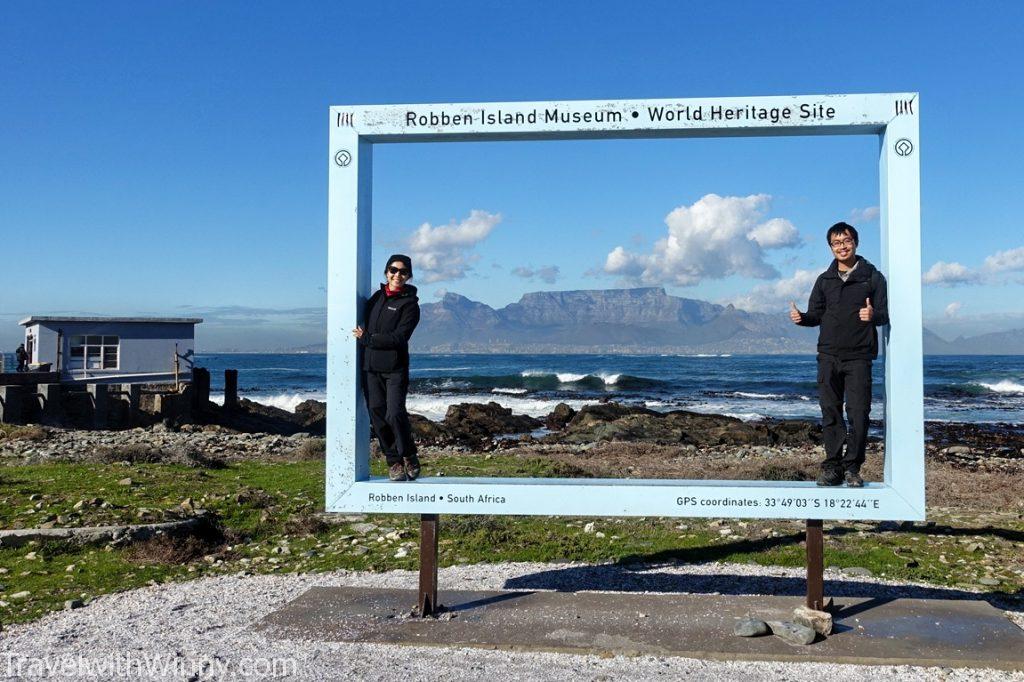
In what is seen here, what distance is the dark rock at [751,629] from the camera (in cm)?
554

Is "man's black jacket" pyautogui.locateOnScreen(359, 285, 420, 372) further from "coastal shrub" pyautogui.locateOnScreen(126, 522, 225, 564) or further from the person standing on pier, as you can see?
the person standing on pier

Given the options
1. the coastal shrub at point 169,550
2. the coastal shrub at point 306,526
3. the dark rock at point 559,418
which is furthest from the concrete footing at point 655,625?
the dark rock at point 559,418

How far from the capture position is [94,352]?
106 feet

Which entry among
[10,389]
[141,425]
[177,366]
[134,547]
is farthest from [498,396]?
[134,547]

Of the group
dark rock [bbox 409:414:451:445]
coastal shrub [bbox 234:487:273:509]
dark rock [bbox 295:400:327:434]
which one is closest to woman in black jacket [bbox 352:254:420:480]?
coastal shrub [bbox 234:487:273:509]

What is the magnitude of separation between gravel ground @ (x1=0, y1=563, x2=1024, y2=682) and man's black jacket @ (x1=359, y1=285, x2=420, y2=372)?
1926mm

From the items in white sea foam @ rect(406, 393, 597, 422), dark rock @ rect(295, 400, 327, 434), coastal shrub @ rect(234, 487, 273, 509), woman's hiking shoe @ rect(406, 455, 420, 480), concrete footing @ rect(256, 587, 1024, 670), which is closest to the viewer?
concrete footing @ rect(256, 587, 1024, 670)

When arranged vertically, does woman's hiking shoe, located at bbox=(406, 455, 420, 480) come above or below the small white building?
below

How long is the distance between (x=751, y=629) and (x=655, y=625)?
64cm

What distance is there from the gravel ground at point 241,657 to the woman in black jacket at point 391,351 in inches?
55.9

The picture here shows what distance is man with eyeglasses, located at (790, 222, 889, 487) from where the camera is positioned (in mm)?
5543

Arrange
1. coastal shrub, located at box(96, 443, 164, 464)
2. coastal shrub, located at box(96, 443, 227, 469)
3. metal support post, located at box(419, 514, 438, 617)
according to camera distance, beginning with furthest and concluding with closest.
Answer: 1. coastal shrub, located at box(96, 443, 164, 464)
2. coastal shrub, located at box(96, 443, 227, 469)
3. metal support post, located at box(419, 514, 438, 617)

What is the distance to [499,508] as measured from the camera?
5797mm

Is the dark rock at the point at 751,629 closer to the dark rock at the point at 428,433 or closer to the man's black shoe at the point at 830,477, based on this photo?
→ the man's black shoe at the point at 830,477
